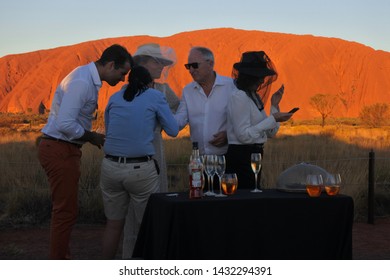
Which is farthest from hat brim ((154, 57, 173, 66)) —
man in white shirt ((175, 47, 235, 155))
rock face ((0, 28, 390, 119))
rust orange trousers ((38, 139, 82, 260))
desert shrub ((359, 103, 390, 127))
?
rock face ((0, 28, 390, 119))

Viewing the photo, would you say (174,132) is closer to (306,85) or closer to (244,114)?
(244,114)

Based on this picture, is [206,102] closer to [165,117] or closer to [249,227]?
[165,117]

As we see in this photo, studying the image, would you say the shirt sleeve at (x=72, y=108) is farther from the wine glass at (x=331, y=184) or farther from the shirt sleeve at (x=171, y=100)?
the wine glass at (x=331, y=184)

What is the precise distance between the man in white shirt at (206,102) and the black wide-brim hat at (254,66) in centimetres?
34

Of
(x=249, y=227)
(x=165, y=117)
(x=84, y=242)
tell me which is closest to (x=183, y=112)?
(x=165, y=117)

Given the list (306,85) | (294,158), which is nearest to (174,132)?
(294,158)

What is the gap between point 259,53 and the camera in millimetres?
4242

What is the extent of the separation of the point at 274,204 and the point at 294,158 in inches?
301

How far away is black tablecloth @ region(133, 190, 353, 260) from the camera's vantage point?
3.48 m

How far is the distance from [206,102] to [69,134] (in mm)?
1112

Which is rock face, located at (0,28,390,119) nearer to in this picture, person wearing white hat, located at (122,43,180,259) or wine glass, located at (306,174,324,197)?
person wearing white hat, located at (122,43,180,259)

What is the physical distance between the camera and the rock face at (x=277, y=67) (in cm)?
7781

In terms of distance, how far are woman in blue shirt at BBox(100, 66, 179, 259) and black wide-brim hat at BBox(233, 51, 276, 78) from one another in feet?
1.98

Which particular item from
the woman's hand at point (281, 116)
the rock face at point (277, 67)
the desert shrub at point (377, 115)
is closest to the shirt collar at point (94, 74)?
the woman's hand at point (281, 116)
